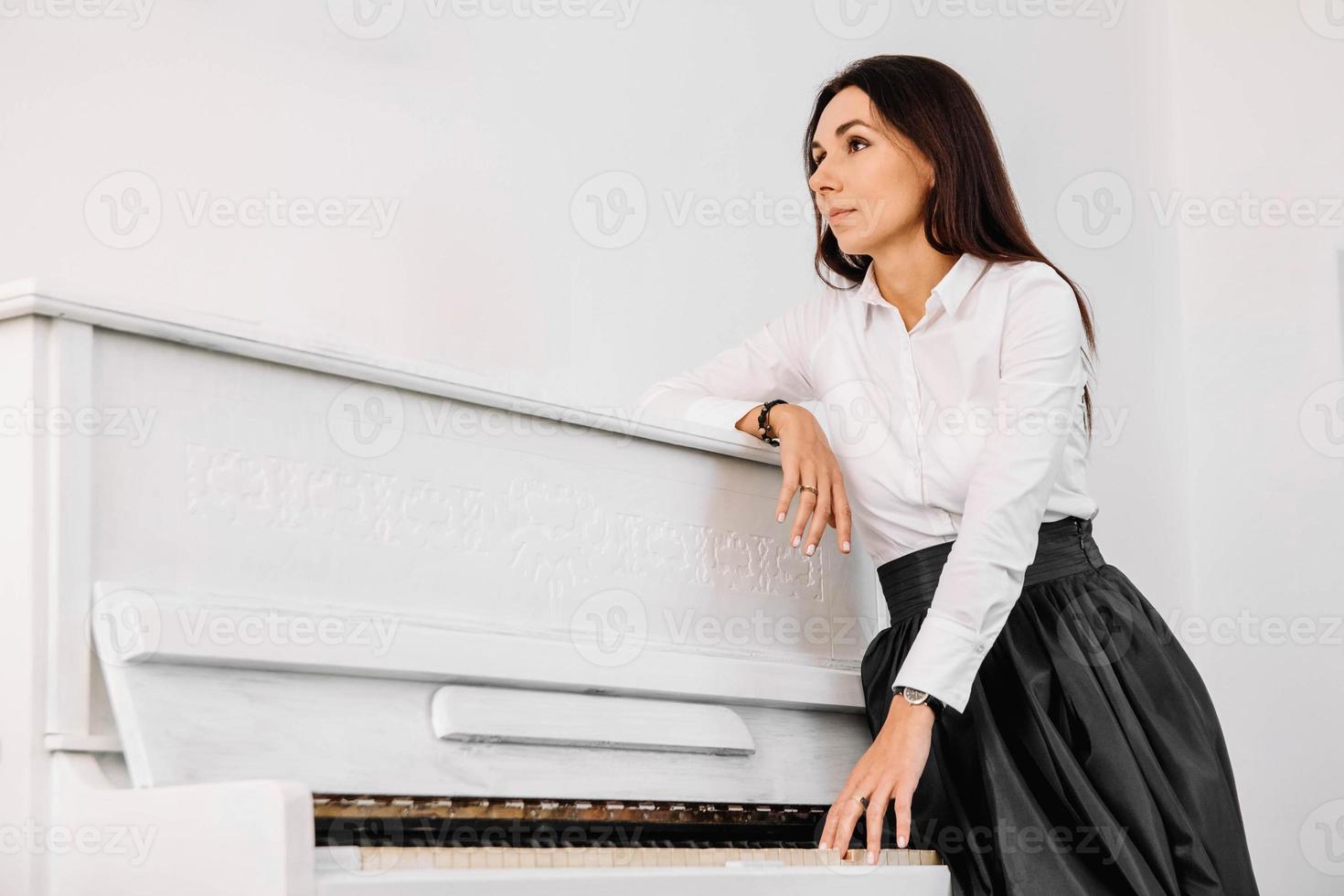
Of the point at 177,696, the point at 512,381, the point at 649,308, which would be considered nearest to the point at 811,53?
the point at 649,308

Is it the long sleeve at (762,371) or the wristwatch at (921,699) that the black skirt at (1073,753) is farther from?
the long sleeve at (762,371)

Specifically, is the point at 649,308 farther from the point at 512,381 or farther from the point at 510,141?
the point at 512,381

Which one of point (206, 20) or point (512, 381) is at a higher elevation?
point (206, 20)

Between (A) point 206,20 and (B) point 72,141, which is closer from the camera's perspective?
(B) point 72,141

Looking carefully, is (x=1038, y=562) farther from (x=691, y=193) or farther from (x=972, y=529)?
(x=691, y=193)

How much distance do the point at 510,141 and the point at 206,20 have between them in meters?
0.58

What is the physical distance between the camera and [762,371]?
2113mm

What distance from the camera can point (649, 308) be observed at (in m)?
2.79

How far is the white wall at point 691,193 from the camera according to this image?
2.16m

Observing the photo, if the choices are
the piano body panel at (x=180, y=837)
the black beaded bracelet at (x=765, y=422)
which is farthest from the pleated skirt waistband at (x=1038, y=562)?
the piano body panel at (x=180, y=837)

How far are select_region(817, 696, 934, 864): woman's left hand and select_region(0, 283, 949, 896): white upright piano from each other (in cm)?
4

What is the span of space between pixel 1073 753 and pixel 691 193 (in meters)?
1.53

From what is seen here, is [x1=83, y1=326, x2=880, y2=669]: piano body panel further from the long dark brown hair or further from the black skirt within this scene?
the long dark brown hair

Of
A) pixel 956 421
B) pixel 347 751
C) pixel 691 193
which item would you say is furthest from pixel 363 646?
pixel 691 193
